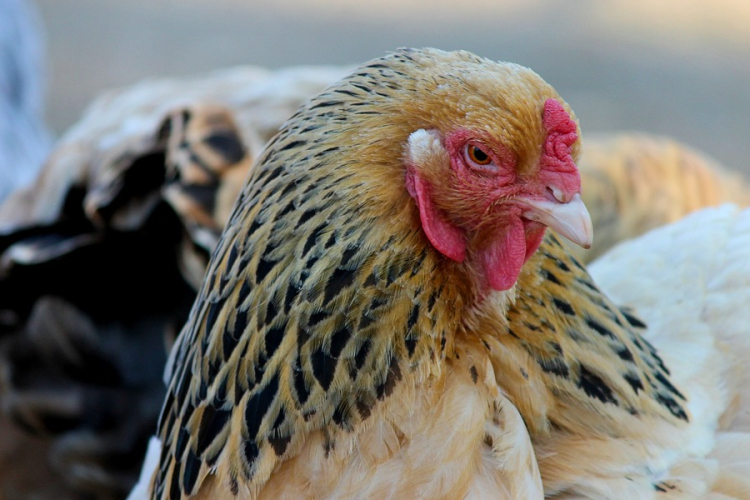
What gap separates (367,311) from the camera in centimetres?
154

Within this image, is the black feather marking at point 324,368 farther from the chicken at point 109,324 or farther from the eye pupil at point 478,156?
the chicken at point 109,324

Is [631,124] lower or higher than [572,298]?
lower

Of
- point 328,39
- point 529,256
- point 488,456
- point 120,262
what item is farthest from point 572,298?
point 328,39

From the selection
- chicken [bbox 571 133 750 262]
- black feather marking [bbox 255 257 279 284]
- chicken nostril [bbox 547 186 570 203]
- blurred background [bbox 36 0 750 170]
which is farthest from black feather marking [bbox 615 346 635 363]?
blurred background [bbox 36 0 750 170]

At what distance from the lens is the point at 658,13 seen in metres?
8.17

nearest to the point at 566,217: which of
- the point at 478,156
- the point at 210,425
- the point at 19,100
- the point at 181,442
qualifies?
the point at 478,156

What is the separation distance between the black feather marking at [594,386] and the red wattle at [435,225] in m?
0.35

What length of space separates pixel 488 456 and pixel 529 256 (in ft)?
1.24

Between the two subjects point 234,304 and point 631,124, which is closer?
point 234,304

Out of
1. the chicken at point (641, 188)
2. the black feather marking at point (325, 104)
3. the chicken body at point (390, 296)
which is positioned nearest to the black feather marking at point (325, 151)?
the chicken body at point (390, 296)

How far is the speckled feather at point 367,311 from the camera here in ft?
5.03

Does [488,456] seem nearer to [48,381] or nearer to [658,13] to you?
[48,381]

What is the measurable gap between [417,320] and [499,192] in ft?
0.89

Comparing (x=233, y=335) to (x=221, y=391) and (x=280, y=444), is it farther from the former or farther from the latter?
(x=280, y=444)
